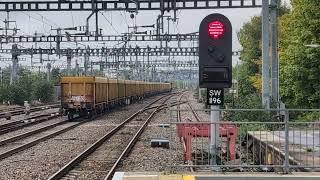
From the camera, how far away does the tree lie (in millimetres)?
31703

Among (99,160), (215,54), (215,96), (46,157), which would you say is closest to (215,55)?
(215,54)

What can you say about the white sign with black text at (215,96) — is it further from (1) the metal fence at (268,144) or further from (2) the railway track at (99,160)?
(2) the railway track at (99,160)

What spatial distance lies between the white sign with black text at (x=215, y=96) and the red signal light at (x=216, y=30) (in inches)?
40.9

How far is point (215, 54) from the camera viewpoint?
11078mm

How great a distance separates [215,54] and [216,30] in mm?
454

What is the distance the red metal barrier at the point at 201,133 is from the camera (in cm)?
1251

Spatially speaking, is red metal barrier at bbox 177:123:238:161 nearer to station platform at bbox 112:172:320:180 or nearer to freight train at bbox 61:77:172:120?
station platform at bbox 112:172:320:180

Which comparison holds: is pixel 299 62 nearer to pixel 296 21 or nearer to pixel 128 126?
pixel 296 21

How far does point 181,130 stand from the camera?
45.1ft

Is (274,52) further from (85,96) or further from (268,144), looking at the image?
(268,144)

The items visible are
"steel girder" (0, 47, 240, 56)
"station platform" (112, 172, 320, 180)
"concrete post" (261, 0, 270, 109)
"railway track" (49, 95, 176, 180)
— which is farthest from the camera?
"steel girder" (0, 47, 240, 56)

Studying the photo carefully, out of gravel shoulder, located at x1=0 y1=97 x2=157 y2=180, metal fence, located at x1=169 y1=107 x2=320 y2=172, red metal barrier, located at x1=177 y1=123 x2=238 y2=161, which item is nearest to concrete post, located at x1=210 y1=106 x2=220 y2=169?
metal fence, located at x1=169 y1=107 x2=320 y2=172

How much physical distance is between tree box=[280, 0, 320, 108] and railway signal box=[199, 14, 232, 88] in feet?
68.2

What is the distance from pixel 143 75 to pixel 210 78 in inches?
3779
